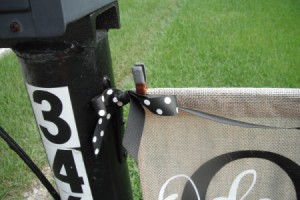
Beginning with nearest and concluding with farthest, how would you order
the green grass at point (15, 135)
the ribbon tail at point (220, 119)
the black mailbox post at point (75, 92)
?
the black mailbox post at point (75, 92)
the ribbon tail at point (220, 119)
the green grass at point (15, 135)

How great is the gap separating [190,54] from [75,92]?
280 centimetres

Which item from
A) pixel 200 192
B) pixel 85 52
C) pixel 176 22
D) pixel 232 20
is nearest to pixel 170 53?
pixel 176 22

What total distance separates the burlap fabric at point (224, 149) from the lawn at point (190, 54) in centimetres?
77

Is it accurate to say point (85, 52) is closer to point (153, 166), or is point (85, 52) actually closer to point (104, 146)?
point (104, 146)

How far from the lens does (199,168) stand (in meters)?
0.98

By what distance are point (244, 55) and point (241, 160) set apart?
2.62m

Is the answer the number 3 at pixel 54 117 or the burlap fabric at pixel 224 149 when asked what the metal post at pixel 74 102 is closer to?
the number 3 at pixel 54 117

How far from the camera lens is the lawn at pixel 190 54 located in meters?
2.26

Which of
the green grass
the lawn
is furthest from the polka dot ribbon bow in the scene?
the green grass

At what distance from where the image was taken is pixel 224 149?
3.12 feet

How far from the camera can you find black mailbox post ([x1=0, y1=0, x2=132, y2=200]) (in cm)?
71

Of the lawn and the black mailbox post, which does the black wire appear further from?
the lawn

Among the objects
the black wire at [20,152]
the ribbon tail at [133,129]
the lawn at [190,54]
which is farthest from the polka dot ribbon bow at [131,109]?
the lawn at [190,54]

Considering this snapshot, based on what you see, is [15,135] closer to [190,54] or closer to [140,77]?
[140,77]
